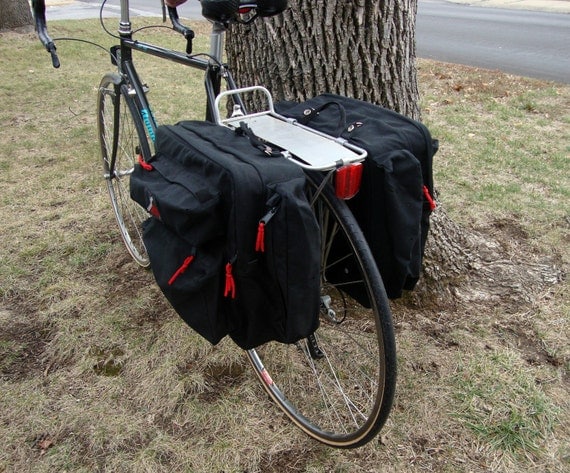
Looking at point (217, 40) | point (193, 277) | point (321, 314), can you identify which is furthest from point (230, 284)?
point (217, 40)

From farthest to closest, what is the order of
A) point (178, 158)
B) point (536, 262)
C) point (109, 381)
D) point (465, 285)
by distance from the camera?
point (536, 262), point (465, 285), point (109, 381), point (178, 158)

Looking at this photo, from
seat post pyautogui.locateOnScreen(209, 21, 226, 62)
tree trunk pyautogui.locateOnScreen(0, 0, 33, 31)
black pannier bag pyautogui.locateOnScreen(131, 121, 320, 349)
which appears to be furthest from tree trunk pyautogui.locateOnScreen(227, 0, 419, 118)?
tree trunk pyautogui.locateOnScreen(0, 0, 33, 31)

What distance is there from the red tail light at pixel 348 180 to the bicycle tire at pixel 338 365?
35 mm

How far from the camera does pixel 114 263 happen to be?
294cm

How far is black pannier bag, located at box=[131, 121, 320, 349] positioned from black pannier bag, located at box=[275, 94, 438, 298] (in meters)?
0.27

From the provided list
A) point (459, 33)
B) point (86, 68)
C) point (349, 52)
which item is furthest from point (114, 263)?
point (459, 33)

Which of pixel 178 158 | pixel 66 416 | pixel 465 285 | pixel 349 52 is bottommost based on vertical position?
pixel 66 416

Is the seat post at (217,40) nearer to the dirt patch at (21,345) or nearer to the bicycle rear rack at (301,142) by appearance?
the bicycle rear rack at (301,142)

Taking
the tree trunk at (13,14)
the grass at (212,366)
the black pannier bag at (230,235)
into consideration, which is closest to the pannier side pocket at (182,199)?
the black pannier bag at (230,235)

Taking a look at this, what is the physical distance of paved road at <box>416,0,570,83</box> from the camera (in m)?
7.80

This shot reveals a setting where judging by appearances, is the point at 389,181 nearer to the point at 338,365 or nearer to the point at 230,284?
the point at 230,284

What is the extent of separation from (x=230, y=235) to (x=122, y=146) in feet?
5.38

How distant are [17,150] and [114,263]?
2.14 m

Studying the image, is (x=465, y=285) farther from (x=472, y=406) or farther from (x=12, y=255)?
(x=12, y=255)
